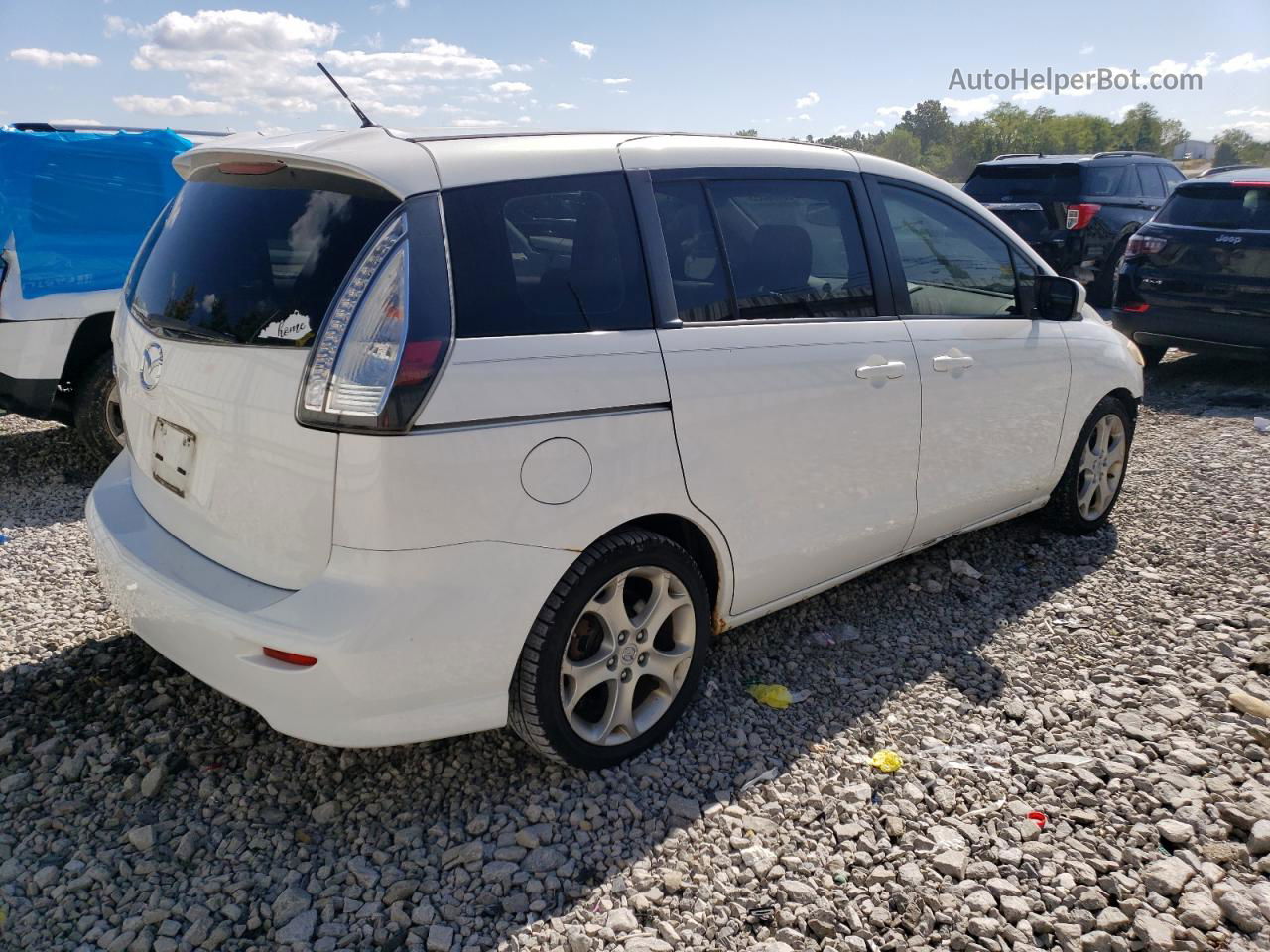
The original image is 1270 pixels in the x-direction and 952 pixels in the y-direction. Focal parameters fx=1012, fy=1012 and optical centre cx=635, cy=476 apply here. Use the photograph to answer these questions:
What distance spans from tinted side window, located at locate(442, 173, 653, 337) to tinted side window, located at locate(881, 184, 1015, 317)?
54.1 inches

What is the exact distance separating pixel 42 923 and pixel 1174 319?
863 cm

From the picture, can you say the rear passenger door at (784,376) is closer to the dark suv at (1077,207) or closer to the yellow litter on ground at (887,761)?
the yellow litter on ground at (887,761)

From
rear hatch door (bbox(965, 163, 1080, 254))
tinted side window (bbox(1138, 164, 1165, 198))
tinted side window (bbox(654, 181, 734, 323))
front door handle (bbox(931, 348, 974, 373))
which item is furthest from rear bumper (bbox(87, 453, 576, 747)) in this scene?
tinted side window (bbox(1138, 164, 1165, 198))

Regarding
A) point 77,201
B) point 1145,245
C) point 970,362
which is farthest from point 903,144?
point 970,362

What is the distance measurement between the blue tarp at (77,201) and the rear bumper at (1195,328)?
7560 mm

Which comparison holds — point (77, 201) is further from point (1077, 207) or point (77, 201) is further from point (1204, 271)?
point (1077, 207)

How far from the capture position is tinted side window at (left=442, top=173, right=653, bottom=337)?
2.56 m

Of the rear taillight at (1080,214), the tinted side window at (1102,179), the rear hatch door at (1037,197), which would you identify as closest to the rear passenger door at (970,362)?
the rear hatch door at (1037,197)

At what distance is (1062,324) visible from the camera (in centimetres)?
455

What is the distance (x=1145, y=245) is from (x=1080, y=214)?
151 inches

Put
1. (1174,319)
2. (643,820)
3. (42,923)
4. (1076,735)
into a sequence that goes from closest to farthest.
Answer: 1. (42,923)
2. (643,820)
3. (1076,735)
4. (1174,319)

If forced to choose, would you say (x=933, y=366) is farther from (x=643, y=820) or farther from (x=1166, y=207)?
(x=1166, y=207)

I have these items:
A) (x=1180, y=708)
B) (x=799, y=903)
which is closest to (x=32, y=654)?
(x=799, y=903)

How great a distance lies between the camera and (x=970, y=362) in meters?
3.92
